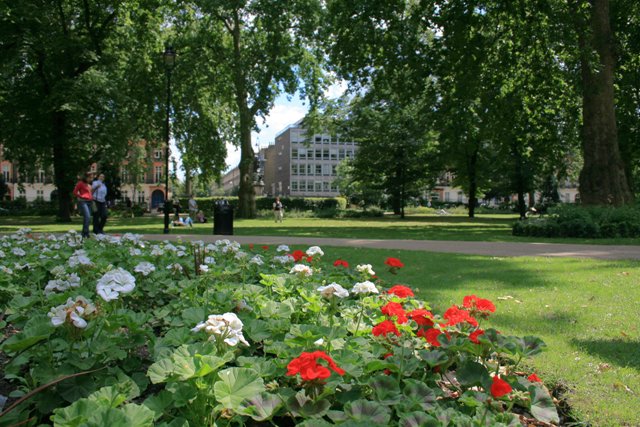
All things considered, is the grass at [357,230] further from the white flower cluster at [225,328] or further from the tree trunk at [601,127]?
the white flower cluster at [225,328]

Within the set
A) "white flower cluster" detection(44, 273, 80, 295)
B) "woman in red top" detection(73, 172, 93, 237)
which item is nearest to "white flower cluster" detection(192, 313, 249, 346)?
"white flower cluster" detection(44, 273, 80, 295)

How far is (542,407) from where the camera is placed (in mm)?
2105

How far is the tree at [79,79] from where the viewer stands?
24531 millimetres

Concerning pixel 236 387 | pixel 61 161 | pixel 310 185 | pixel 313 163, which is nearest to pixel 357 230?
pixel 236 387

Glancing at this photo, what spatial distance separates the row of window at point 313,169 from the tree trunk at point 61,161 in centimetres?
7125

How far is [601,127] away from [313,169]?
82154 mm

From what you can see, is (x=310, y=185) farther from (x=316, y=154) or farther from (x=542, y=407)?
(x=542, y=407)

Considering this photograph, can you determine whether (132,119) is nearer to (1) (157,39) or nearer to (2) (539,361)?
(1) (157,39)

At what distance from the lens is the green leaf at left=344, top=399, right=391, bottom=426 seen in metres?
1.72

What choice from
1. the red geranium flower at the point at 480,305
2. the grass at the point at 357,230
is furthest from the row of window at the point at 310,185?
Answer: the red geranium flower at the point at 480,305

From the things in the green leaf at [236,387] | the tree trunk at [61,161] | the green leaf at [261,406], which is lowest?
the green leaf at [261,406]

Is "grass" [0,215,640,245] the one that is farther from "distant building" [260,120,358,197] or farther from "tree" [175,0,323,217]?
"distant building" [260,120,358,197]

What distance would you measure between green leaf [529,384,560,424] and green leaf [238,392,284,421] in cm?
108

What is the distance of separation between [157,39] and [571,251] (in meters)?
24.0
